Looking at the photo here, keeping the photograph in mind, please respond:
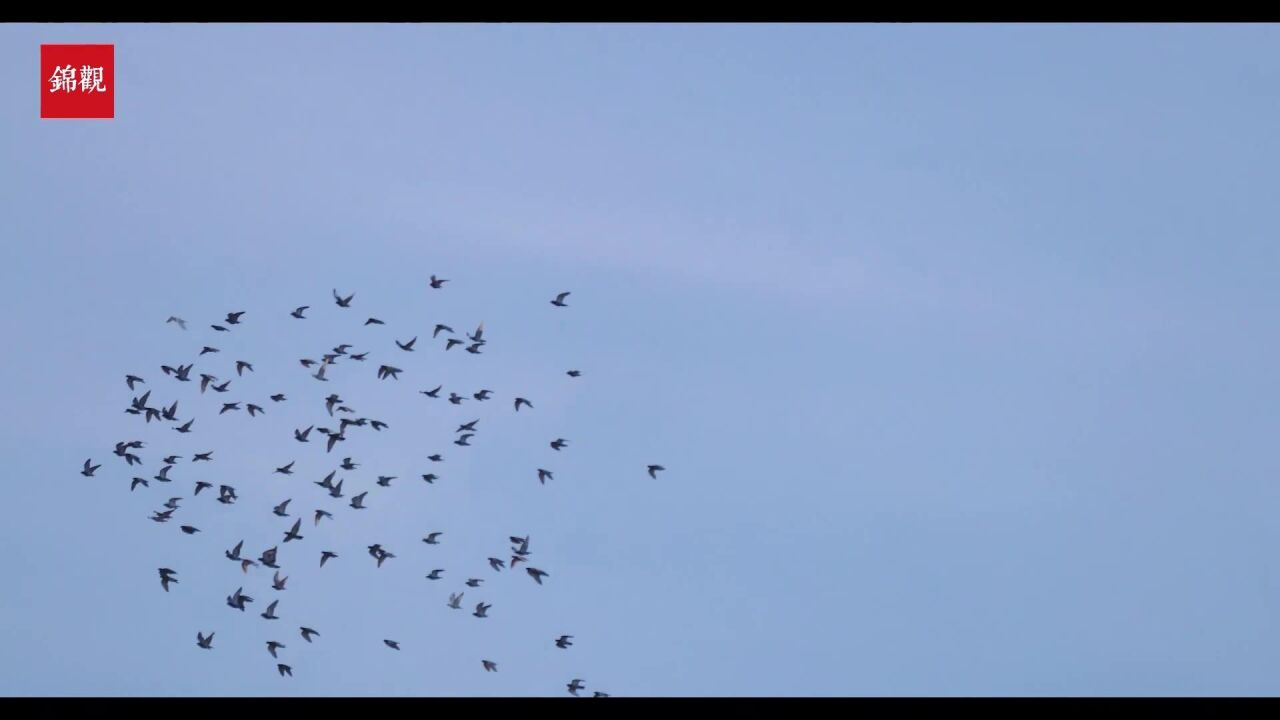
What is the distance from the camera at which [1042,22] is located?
52.0 metres
